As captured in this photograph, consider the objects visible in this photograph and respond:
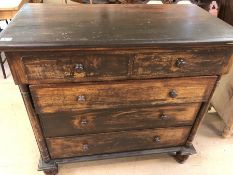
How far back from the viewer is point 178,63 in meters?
1.08

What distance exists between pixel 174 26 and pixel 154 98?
40 cm

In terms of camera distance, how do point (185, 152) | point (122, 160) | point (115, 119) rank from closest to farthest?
point (115, 119)
point (185, 152)
point (122, 160)

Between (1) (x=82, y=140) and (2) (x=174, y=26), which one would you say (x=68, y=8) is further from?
(1) (x=82, y=140)

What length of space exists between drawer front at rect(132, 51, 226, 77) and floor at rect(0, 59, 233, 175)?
0.85 meters

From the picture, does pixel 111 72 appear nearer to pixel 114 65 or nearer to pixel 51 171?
pixel 114 65

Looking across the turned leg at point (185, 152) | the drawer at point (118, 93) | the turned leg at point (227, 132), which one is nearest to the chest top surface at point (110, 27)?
the drawer at point (118, 93)

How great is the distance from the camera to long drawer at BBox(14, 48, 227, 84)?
3.15 ft

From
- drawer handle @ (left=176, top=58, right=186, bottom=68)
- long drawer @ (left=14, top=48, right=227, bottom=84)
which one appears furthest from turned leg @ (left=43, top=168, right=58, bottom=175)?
drawer handle @ (left=176, top=58, right=186, bottom=68)

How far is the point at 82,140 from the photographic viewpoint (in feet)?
4.51

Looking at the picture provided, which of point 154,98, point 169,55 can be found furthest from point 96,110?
point 169,55

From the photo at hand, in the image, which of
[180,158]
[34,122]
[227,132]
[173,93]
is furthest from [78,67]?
[227,132]

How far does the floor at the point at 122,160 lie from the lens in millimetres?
1602

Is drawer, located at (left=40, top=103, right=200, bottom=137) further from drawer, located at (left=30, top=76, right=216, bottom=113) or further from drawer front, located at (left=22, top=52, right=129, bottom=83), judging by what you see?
drawer front, located at (left=22, top=52, right=129, bottom=83)

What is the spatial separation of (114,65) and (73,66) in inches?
7.5
